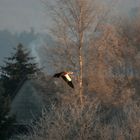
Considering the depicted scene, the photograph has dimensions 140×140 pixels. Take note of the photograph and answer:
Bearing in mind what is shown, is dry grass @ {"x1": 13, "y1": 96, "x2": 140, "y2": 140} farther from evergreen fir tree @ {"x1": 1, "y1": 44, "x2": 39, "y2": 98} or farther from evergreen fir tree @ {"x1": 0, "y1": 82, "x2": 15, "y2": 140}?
evergreen fir tree @ {"x1": 1, "y1": 44, "x2": 39, "y2": 98}

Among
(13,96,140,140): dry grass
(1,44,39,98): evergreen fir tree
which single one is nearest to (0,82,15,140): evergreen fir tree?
(13,96,140,140): dry grass

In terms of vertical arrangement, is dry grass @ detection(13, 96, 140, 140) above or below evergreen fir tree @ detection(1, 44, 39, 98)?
below

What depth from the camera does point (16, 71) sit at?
4759cm

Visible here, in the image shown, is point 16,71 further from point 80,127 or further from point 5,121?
point 80,127

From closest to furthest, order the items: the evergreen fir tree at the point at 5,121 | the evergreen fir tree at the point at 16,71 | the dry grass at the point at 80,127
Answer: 1. the dry grass at the point at 80,127
2. the evergreen fir tree at the point at 5,121
3. the evergreen fir tree at the point at 16,71

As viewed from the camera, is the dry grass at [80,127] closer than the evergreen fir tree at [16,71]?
Yes

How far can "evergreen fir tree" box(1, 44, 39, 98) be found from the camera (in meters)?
46.8

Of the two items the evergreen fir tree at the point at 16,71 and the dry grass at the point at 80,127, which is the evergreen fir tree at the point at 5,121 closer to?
the dry grass at the point at 80,127

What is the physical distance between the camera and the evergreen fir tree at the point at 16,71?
46766 millimetres

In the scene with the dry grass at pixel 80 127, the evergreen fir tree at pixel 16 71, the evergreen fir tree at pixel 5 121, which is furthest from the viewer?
the evergreen fir tree at pixel 16 71

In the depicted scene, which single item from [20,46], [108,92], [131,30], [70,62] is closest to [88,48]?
[70,62]

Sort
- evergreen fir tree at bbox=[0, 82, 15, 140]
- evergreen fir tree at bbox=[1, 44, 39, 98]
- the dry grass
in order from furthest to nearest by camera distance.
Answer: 1. evergreen fir tree at bbox=[1, 44, 39, 98]
2. evergreen fir tree at bbox=[0, 82, 15, 140]
3. the dry grass

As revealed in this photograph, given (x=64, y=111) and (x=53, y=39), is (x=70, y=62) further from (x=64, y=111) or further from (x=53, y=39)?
(x=64, y=111)

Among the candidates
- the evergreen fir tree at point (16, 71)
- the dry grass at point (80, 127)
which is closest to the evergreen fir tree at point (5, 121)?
the dry grass at point (80, 127)
